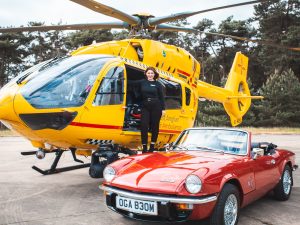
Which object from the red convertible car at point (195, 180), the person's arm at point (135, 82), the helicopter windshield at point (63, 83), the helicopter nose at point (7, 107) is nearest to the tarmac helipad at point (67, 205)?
the red convertible car at point (195, 180)

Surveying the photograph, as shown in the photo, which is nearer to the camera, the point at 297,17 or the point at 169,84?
the point at 169,84

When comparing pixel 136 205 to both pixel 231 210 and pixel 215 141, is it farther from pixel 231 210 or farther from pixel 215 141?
pixel 215 141

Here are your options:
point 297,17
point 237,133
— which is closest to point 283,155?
point 237,133

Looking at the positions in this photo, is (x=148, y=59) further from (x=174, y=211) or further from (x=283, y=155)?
(x=174, y=211)

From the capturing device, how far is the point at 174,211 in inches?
151

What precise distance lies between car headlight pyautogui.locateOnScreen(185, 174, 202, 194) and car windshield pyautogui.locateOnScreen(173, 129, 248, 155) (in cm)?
140

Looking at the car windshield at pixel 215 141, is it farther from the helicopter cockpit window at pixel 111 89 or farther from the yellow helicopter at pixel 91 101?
the helicopter cockpit window at pixel 111 89

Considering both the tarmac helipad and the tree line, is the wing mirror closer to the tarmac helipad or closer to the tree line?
the tarmac helipad

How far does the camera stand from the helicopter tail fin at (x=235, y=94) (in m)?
12.2

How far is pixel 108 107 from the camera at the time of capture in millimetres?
6598

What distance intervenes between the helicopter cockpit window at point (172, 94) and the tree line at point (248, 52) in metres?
28.7

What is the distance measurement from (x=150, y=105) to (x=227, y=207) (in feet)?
11.2

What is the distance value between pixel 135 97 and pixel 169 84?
4.12ft

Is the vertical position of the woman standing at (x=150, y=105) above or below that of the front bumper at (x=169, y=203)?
above
